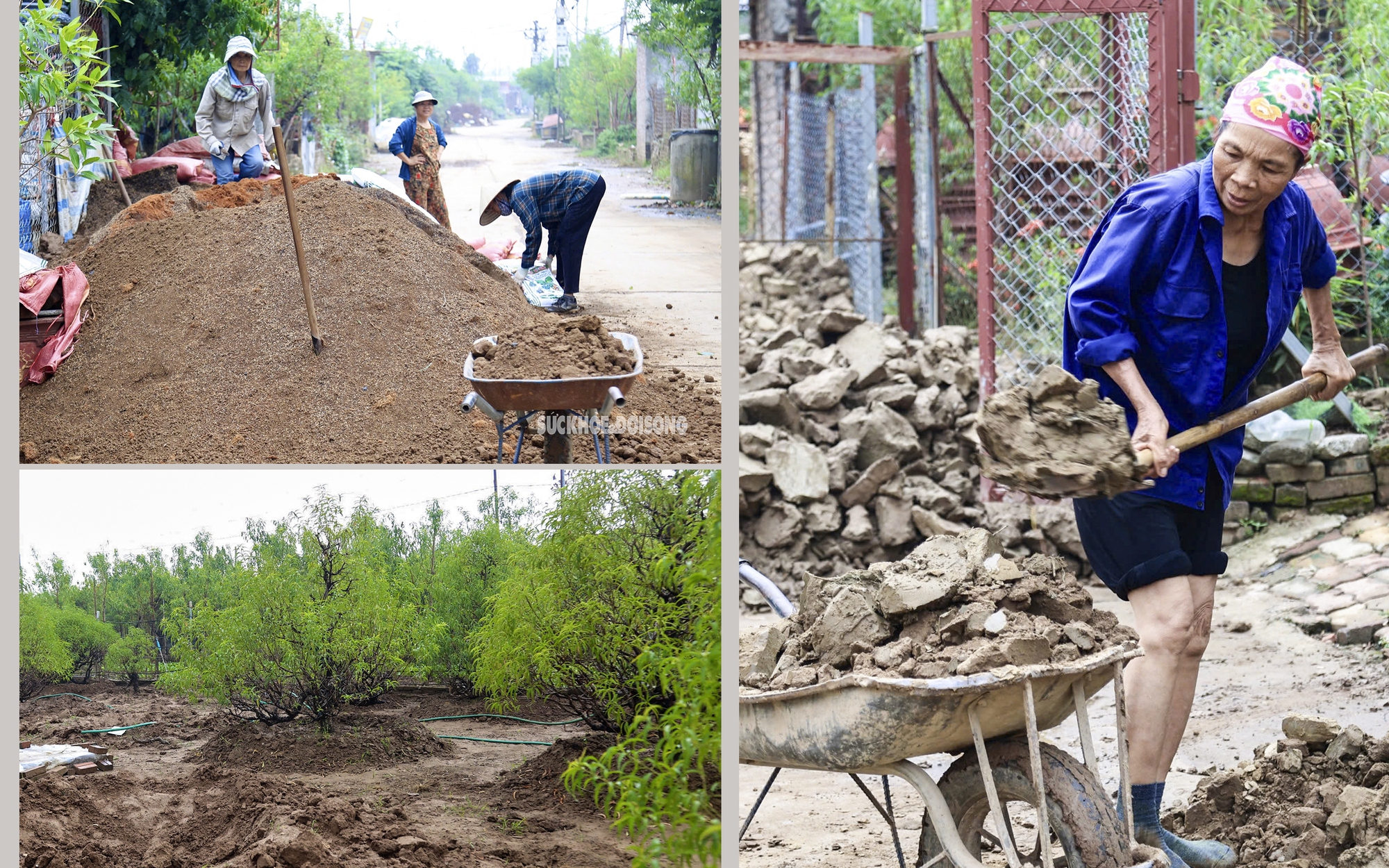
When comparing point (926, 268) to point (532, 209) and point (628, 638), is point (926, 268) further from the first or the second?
point (628, 638)

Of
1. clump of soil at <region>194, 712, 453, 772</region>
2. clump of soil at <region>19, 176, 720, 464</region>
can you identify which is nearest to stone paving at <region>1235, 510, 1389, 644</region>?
clump of soil at <region>19, 176, 720, 464</region>

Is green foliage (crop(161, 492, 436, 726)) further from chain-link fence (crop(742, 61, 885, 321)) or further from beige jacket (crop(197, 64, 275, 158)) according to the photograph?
chain-link fence (crop(742, 61, 885, 321))

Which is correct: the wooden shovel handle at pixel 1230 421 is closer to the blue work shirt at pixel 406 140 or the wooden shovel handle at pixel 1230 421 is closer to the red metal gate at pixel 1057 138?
the red metal gate at pixel 1057 138

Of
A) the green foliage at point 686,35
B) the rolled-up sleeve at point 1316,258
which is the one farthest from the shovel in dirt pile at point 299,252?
the rolled-up sleeve at point 1316,258

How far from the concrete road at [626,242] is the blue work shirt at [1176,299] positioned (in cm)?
142

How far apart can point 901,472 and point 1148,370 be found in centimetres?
283

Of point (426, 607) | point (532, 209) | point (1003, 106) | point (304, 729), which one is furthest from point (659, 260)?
point (1003, 106)

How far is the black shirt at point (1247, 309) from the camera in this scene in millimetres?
2945

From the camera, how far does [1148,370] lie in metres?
2.95

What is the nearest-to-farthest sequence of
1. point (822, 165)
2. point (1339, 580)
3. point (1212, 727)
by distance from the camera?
1. point (1212, 727)
2. point (1339, 580)
3. point (822, 165)

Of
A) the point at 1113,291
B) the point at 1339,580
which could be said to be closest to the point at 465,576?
the point at 1113,291

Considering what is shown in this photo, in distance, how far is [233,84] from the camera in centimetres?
389

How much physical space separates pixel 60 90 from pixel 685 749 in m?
2.90

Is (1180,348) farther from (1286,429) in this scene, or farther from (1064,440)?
(1286,429)
